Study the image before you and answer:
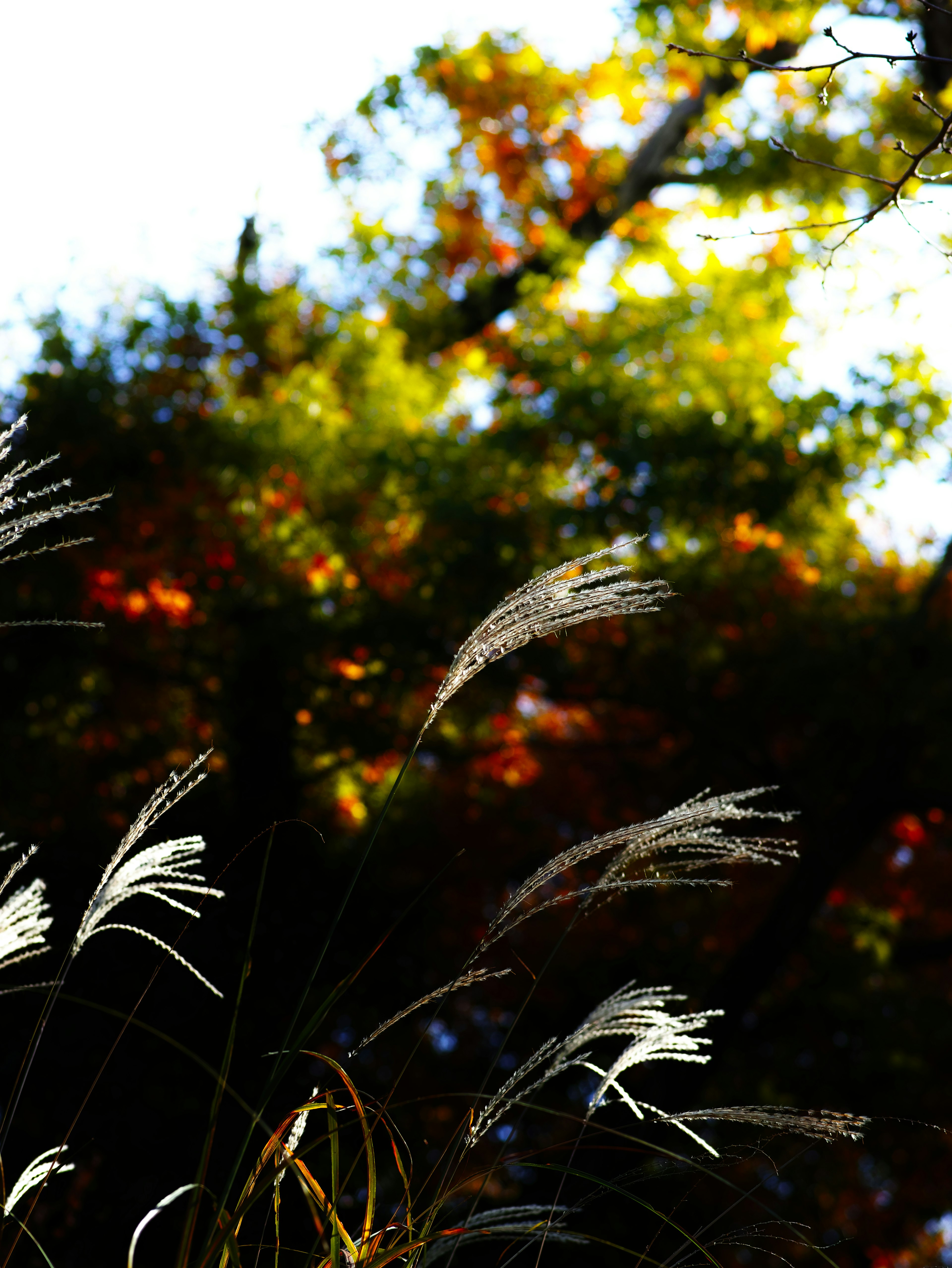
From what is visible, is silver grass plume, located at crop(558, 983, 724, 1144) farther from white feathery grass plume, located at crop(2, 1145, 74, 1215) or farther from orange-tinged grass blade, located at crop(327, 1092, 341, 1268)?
white feathery grass plume, located at crop(2, 1145, 74, 1215)

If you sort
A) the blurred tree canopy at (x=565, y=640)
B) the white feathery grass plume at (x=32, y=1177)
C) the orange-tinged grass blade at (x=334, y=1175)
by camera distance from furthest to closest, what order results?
the blurred tree canopy at (x=565, y=640) → the white feathery grass plume at (x=32, y=1177) → the orange-tinged grass blade at (x=334, y=1175)

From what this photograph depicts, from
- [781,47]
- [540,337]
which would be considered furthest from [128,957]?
[781,47]

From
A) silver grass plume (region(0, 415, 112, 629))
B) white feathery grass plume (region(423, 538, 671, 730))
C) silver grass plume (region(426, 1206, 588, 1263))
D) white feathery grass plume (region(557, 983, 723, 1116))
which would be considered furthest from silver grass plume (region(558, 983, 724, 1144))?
silver grass plume (region(0, 415, 112, 629))

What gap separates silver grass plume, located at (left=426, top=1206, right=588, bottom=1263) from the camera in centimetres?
119

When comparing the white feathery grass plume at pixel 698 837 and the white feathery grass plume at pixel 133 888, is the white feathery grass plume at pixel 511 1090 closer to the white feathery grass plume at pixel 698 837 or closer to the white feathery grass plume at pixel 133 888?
the white feathery grass plume at pixel 698 837

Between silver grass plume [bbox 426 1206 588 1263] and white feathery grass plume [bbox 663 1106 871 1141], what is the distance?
0.19 metres

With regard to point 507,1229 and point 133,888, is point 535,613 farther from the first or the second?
point 507,1229

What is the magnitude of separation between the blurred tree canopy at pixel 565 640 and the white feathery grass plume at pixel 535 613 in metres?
4.72

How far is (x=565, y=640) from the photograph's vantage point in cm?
577

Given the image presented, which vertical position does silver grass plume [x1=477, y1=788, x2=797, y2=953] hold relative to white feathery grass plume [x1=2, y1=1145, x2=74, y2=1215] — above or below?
above

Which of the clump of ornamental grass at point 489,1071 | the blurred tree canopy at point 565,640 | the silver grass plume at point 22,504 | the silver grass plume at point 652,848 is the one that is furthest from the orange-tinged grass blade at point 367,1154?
the blurred tree canopy at point 565,640

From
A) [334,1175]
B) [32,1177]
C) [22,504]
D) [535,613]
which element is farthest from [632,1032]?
[22,504]

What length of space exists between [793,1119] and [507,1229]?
393mm

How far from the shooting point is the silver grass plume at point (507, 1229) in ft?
3.91
